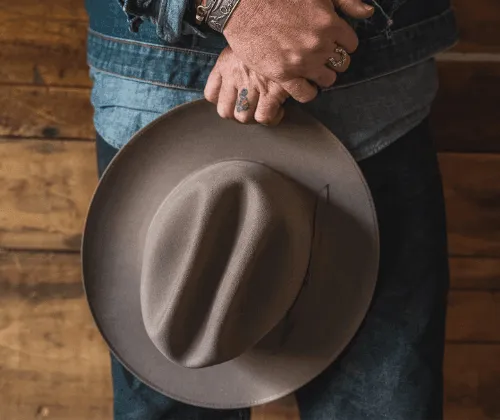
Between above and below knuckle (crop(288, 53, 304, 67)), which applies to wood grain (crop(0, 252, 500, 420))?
below

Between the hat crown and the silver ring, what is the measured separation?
0.15 metres

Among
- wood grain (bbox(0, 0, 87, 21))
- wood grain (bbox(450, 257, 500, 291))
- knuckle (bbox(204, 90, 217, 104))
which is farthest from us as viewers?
wood grain (bbox(450, 257, 500, 291))

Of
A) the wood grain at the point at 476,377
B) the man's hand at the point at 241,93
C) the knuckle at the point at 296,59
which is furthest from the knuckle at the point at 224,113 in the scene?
the wood grain at the point at 476,377

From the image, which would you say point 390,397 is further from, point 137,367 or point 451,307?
point 451,307

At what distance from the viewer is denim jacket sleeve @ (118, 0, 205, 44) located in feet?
2.07

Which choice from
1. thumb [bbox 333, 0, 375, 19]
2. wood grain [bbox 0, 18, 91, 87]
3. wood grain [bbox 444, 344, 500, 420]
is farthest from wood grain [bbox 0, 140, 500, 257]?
thumb [bbox 333, 0, 375, 19]

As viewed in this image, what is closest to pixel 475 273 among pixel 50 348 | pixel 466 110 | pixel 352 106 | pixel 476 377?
pixel 476 377

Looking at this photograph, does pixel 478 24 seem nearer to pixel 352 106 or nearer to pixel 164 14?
pixel 352 106

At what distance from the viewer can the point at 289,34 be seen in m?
0.61

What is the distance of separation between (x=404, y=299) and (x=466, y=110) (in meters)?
0.50

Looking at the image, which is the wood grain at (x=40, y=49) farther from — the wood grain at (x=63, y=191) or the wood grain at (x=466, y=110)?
the wood grain at (x=466, y=110)

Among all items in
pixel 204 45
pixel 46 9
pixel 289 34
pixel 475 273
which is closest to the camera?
pixel 289 34

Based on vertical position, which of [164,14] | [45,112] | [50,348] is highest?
[164,14]

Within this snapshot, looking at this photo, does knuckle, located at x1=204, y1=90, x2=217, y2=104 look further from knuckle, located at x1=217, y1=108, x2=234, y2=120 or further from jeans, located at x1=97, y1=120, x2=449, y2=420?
jeans, located at x1=97, y1=120, x2=449, y2=420
